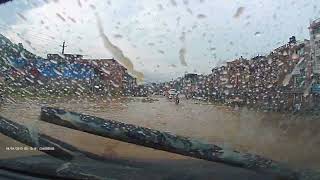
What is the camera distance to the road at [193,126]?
10.1ft

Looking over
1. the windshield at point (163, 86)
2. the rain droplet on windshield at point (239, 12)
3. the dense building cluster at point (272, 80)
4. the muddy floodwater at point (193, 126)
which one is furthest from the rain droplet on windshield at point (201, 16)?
the muddy floodwater at point (193, 126)

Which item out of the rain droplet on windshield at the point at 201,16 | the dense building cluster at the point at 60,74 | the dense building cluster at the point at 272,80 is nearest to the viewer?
the dense building cluster at the point at 272,80

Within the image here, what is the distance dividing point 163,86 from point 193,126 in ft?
0.97

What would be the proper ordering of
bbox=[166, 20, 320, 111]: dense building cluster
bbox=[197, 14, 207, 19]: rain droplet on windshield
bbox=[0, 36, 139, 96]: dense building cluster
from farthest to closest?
bbox=[0, 36, 139, 96]: dense building cluster, bbox=[197, 14, 207, 19]: rain droplet on windshield, bbox=[166, 20, 320, 111]: dense building cluster

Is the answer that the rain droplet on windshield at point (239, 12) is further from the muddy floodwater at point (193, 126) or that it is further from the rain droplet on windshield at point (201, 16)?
the muddy floodwater at point (193, 126)

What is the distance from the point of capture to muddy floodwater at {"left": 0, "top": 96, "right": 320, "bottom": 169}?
306cm

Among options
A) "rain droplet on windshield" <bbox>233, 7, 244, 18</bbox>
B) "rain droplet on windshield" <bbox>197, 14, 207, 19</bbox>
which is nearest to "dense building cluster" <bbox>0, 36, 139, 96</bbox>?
"rain droplet on windshield" <bbox>197, 14, 207, 19</bbox>

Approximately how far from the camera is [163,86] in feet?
11.4

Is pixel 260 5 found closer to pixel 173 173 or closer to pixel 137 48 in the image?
pixel 137 48

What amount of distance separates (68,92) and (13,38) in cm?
48

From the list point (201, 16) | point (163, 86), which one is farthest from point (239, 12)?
point (163, 86)

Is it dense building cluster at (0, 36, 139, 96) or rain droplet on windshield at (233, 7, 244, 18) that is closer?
rain droplet on windshield at (233, 7, 244, 18)

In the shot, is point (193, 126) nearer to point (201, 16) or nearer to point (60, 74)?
point (201, 16)

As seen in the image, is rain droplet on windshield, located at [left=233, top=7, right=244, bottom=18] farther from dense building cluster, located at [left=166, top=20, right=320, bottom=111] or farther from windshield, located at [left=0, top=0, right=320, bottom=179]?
dense building cluster, located at [left=166, top=20, right=320, bottom=111]
